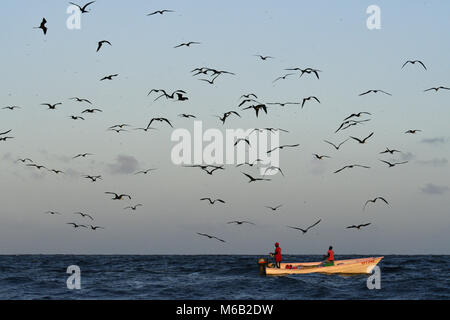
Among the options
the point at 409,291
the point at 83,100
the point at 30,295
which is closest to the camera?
the point at 83,100

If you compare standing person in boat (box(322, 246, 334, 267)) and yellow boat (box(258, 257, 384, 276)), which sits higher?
standing person in boat (box(322, 246, 334, 267))

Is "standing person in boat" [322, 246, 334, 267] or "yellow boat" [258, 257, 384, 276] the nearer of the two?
"standing person in boat" [322, 246, 334, 267]

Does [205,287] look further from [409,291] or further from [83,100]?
[83,100]

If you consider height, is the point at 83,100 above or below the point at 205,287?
above

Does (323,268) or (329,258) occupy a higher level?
(329,258)

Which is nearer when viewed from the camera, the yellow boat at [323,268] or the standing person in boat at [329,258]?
the standing person in boat at [329,258]

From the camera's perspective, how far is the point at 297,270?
61562 millimetres

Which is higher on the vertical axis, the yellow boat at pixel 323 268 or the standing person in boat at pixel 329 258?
the standing person in boat at pixel 329 258

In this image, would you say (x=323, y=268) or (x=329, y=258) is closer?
(x=329, y=258)

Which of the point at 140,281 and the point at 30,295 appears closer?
the point at 30,295
